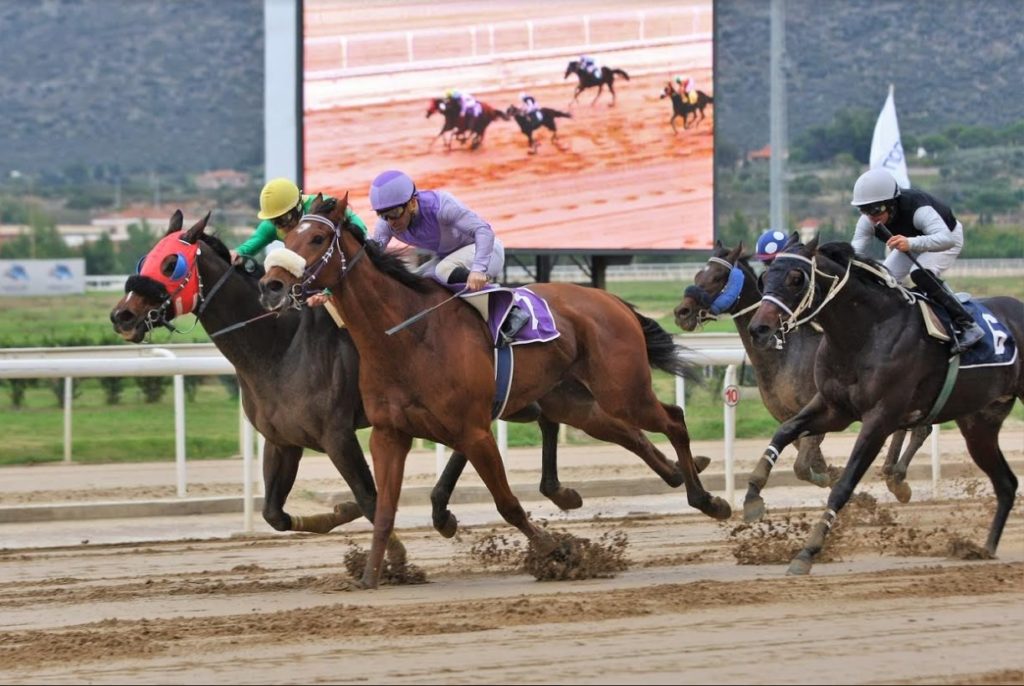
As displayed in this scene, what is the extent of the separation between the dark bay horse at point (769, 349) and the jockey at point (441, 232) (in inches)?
85.4

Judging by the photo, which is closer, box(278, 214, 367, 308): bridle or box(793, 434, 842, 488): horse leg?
box(278, 214, 367, 308): bridle

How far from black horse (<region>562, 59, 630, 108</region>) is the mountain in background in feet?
159

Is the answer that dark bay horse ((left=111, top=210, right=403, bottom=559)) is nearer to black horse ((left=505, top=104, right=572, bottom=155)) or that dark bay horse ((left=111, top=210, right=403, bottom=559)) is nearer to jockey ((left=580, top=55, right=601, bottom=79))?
black horse ((left=505, top=104, right=572, bottom=155))

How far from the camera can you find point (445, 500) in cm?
756

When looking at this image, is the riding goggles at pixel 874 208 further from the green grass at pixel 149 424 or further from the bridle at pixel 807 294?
the green grass at pixel 149 424

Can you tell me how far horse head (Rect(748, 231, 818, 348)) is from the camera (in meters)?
7.12

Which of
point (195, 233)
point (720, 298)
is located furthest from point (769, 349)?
point (195, 233)

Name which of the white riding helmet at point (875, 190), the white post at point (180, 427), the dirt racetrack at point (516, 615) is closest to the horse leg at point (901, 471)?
the dirt racetrack at point (516, 615)

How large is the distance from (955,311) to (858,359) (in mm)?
639

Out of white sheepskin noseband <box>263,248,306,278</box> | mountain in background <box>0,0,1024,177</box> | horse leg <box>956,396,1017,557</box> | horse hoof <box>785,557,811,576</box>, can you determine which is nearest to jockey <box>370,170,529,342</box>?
white sheepskin noseband <box>263,248,306,278</box>

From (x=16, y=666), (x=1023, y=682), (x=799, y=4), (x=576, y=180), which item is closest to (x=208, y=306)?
(x=16, y=666)

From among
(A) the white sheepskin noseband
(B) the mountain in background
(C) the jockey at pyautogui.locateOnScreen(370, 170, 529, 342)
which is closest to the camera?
(A) the white sheepskin noseband

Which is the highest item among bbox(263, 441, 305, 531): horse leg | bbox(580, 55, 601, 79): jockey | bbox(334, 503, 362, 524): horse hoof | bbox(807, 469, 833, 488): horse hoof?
bbox(580, 55, 601, 79): jockey

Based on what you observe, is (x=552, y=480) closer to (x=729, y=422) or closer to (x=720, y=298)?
(x=720, y=298)
